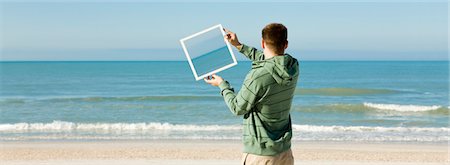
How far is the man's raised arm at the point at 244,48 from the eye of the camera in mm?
3844

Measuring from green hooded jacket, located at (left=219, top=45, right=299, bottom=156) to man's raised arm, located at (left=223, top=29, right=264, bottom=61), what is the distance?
0.34 meters

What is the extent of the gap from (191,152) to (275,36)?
7765 millimetres

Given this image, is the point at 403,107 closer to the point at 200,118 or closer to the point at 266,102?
the point at 200,118

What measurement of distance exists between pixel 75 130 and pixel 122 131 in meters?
1.36

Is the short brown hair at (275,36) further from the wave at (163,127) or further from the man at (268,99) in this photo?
the wave at (163,127)

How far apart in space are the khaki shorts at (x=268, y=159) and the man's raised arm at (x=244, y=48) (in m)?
0.62

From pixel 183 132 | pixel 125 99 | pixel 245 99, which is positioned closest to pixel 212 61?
pixel 245 99

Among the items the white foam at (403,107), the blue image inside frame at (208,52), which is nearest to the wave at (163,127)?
the white foam at (403,107)

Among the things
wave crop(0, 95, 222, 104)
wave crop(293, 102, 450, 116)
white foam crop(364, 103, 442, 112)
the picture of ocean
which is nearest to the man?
the picture of ocean

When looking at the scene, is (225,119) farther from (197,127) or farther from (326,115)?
(326,115)

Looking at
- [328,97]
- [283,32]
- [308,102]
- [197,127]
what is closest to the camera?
[283,32]

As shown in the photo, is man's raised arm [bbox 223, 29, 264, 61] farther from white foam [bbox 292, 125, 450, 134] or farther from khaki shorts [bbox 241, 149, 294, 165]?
white foam [bbox 292, 125, 450, 134]

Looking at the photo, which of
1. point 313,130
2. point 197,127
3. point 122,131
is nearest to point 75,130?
point 122,131

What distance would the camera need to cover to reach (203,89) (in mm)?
31875
